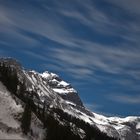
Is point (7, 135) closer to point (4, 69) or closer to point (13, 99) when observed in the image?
point (13, 99)

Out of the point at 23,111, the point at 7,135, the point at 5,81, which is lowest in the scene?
the point at 7,135

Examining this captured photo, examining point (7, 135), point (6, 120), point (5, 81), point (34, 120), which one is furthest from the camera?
point (5, 81)

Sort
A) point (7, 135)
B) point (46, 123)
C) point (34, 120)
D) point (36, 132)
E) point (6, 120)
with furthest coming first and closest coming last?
point (46, 123)
point (34, 120)
point (36, 132)
point (6, 120)
point (7, 135)

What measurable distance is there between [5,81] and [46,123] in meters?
31.2

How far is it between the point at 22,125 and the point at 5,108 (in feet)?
47.2

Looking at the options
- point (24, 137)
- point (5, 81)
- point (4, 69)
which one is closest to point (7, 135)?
point (24, 137)

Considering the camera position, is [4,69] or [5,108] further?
[4,69]

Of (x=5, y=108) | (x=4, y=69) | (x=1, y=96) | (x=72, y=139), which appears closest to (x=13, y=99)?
(x=1, y=96)

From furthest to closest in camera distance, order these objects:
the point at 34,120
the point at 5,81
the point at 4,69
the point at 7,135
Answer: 1. the point at 4,69
2. the point at 5,81
3. the point at 34,120
4. the point at 7,135

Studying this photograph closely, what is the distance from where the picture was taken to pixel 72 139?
532 ft

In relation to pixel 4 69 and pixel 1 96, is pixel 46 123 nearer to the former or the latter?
pixel 1 96

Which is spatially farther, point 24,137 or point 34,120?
point 34,120

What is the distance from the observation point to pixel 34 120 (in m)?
153

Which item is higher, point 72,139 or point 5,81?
point 5,81
